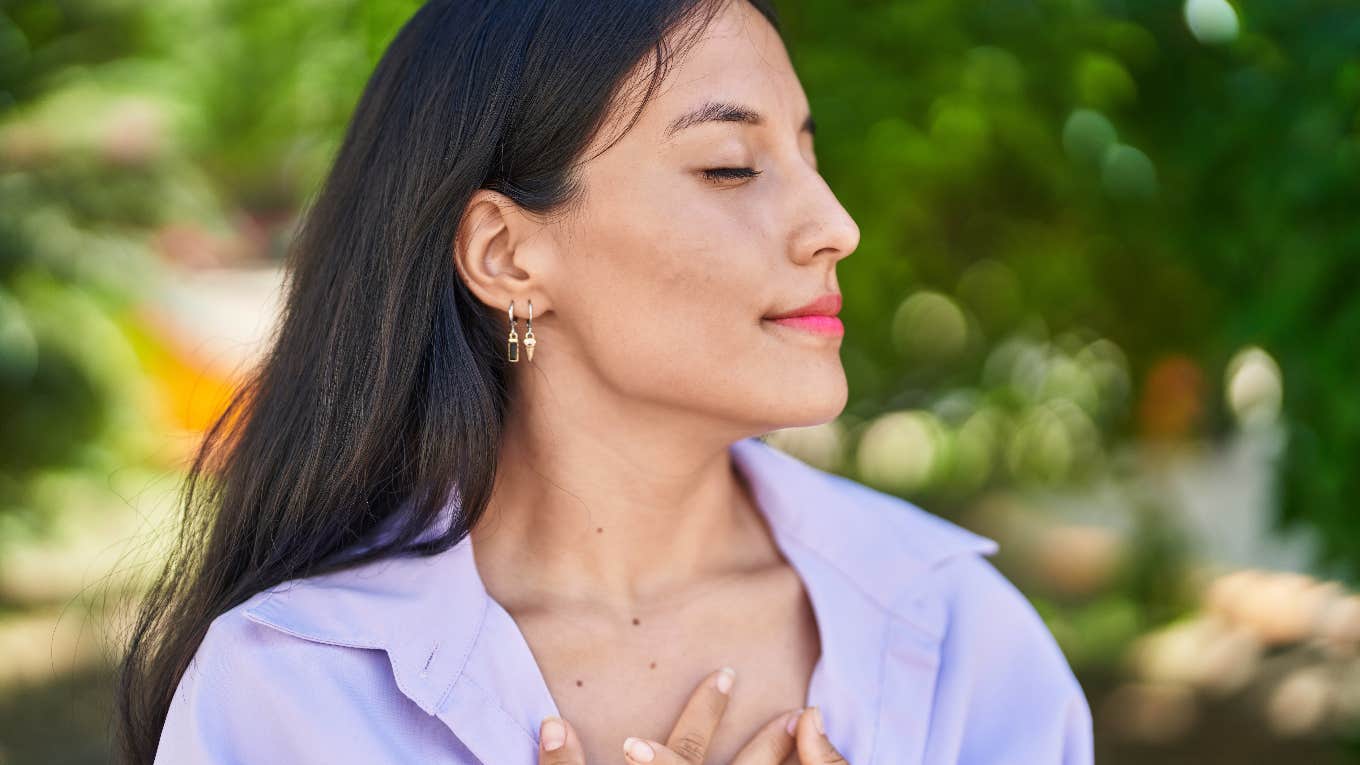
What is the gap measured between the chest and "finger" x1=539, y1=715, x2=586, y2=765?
9cm

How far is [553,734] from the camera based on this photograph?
5.36ft

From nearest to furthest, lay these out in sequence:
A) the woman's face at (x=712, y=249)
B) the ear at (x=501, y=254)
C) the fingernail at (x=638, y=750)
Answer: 1. the fingernail at (x=638, y=750)
2. the woman's face at (x=712, y=249)
3. the ear at (x=501, y=254)

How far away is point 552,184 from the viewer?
5.80ft

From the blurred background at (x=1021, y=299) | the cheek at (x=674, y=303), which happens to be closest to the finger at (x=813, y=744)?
Answer: the cheek at (x=674, y=303)

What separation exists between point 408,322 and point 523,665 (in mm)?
541

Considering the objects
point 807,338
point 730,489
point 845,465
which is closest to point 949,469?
point 845,465

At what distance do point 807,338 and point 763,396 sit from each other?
11 cm

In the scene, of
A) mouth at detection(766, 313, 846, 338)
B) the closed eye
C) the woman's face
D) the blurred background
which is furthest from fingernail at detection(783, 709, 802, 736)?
the blurred background

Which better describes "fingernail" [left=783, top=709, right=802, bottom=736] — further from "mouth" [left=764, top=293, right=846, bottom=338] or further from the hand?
"mouth" [left=764, top=293, right=846, bottom=338]

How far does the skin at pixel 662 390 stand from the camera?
171cm

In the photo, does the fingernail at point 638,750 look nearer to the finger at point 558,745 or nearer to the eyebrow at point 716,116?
the finger at point 558,745

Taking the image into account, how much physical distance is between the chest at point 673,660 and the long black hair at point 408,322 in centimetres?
26

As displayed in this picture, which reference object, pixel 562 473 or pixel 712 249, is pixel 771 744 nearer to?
pixel 562 473

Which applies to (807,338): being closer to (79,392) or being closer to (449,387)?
(449,387)
